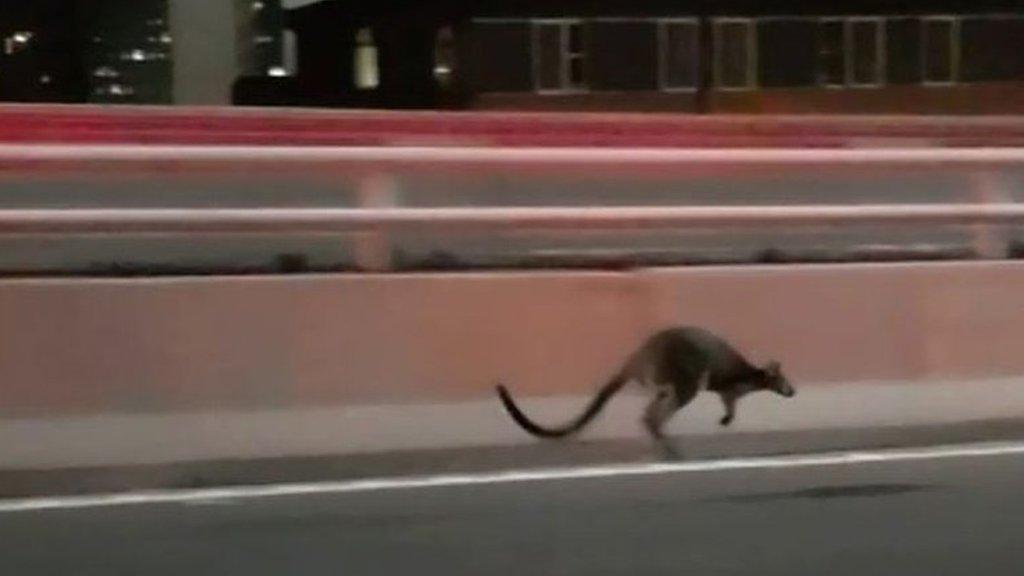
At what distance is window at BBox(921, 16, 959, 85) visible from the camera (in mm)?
59781

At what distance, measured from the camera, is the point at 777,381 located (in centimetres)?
1067

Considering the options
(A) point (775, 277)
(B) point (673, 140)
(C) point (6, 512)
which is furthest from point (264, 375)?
(B) point (673, 140)

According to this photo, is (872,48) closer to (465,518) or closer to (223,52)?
(223,52)

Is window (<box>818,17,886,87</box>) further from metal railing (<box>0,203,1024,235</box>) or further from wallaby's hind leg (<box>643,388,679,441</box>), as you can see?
wallaby's hind leg (<box>643,388,679,441</box>)

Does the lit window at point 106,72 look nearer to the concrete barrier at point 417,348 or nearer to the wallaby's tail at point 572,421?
the concrete barrier at point 417,348

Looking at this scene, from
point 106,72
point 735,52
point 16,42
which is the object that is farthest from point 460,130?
point 735,52

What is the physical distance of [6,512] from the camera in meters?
9.05

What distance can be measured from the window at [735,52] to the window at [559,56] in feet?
12.0

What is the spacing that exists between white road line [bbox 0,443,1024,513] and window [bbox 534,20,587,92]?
44.5 m

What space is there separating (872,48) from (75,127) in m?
36.8

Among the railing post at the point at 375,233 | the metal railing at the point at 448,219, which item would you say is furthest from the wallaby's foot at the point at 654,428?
the railing post at the point at 375,233

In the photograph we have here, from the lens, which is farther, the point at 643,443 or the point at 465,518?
the point at 643,443

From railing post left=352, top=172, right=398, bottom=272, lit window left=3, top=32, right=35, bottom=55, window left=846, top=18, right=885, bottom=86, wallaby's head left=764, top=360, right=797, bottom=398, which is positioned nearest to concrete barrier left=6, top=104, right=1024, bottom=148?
railing post left=352, top=172, right=398, bottom=272

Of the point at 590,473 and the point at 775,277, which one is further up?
the point at 775,277
